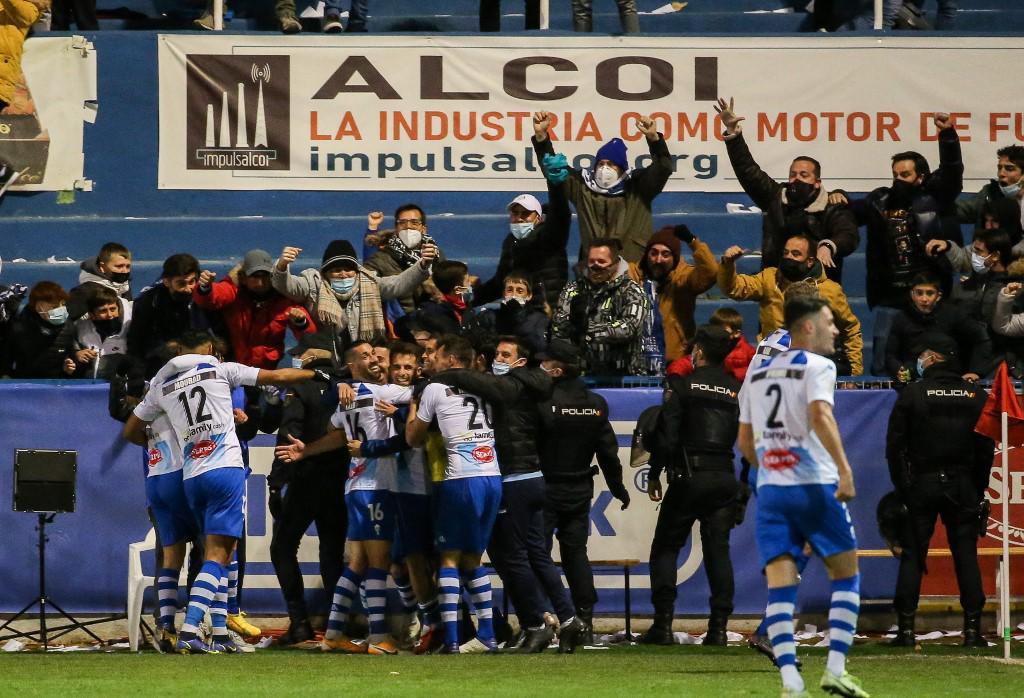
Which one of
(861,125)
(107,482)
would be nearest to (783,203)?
(861,125)

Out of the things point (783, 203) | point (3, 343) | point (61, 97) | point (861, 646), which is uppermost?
point (61, 97)

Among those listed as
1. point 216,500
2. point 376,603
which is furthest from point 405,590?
point 216,500

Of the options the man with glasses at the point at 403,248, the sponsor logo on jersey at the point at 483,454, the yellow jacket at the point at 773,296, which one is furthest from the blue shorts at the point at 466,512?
the yellow jacket at the point at 773,296

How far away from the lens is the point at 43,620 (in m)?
12.5

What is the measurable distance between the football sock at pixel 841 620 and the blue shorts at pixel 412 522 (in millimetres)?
4098

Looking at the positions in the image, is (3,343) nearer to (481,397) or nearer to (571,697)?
(481,397)

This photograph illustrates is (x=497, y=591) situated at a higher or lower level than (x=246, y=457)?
lower

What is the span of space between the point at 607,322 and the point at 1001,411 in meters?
3.00

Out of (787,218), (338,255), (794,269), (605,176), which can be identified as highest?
(605,176)

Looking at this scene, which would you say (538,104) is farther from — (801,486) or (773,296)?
(801,486)

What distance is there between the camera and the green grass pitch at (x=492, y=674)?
29.3ft

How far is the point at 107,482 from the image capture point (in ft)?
43.9

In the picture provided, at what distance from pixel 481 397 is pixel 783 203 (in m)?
4.17

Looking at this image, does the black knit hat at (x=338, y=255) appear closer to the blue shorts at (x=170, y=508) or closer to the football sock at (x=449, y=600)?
the blue shorts at (x=170, y=508)
